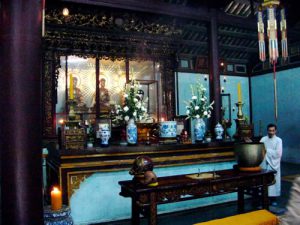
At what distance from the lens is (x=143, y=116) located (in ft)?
20.5

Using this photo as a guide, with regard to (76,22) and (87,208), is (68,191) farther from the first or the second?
(76,22)

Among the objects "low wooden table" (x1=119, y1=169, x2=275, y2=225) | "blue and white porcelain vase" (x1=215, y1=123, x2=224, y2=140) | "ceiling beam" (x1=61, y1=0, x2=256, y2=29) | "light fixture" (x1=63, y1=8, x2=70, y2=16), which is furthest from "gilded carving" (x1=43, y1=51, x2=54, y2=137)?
"low wooden table" (x1=119, y1=169, x2=275, y2=225)

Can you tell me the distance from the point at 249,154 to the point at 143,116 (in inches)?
99.5

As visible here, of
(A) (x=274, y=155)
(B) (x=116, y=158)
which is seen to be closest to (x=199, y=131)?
(A) (x=274, y=155)

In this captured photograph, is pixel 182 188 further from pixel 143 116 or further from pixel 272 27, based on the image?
pixel 272 27

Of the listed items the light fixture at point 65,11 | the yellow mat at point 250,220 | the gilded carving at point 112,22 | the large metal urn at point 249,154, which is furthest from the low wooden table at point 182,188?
the gilded carving at point 112,22

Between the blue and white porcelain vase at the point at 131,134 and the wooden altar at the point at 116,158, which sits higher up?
the blue and white porcelain vase at the point at 131,134

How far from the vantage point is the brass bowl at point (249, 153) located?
164 inches

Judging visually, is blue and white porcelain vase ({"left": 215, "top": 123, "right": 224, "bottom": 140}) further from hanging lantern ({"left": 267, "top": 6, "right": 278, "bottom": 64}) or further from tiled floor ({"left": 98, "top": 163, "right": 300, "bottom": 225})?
hanging lantern ({"left": 267, "top": 6, "right": 278, "bottom": 64})

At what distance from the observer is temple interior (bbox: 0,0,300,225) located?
2.49 m

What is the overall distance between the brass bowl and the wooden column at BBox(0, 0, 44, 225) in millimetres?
2677

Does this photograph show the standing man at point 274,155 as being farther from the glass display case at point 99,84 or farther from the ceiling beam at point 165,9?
the glass display case at point 99,84

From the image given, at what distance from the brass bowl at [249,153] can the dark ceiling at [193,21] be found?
3.41 meters

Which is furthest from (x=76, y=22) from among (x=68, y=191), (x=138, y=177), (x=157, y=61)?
(x=138, y=177)
